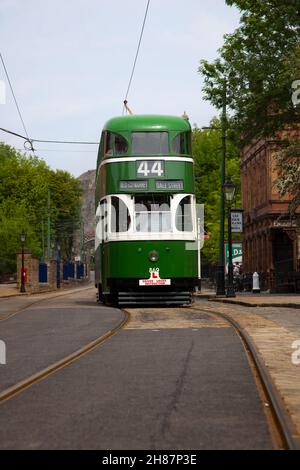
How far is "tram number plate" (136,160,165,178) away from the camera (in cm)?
2425

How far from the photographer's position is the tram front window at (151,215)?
960 inches

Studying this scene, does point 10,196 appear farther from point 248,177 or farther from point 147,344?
point 147,344

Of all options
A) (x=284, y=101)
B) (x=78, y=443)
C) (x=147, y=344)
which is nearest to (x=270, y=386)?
(x=78, y=443)

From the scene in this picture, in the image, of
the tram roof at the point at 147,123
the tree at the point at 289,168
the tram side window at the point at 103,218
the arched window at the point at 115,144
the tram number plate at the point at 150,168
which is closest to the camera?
the tram number plate at the point at 150,168

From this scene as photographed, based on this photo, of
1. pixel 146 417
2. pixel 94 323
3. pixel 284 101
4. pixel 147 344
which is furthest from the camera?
pixel 284 101

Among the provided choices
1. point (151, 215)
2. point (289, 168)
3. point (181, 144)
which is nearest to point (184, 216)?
point (151, 215)

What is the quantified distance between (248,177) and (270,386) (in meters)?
53.5

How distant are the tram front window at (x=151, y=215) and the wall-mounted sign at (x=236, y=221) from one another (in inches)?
540

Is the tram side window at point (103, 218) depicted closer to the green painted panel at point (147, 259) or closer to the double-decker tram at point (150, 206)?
the double-decker tram at point (150, 206)

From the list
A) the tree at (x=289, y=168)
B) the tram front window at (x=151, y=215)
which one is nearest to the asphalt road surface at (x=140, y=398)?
the tram front window at (x=151, y=215)

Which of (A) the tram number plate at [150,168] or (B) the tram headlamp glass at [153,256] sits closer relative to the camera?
(A) the tram number plate at [150,168]

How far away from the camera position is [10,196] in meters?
99.2

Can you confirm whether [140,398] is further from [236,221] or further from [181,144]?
[236,221]

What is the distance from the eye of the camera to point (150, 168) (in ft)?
79.8
